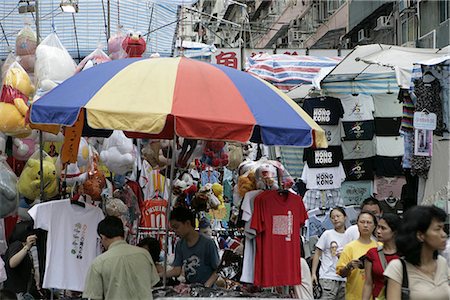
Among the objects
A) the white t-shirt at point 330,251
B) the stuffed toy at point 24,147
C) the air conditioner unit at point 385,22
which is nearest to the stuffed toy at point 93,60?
the stuffed toy at point 24,147

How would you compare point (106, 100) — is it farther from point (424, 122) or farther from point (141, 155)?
point (424, 122)

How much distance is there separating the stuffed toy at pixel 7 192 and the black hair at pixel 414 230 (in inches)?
197

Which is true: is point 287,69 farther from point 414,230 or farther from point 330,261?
point 414,230

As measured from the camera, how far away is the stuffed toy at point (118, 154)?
8.68m

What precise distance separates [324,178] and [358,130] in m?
0.98

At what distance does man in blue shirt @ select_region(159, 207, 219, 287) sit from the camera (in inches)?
309

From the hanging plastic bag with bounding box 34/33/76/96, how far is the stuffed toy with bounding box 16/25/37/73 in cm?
49

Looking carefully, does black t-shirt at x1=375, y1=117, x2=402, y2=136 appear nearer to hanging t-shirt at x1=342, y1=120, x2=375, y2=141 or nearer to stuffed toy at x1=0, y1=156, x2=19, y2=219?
hanging t-shirt at x1=342, y1=120, x2=375, y2=141

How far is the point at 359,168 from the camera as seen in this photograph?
41.4 feet

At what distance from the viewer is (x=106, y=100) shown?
6.66 metres

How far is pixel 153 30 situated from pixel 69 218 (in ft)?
17.5

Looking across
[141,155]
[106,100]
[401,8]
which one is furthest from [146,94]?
[401,8]

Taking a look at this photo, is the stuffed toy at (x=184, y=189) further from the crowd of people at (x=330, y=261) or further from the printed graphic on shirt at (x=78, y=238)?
the printed graphic on shirt at (x=78, y=238)

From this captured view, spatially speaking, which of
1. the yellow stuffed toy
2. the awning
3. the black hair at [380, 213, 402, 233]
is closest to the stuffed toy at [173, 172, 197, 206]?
the yellow stuffed toy
